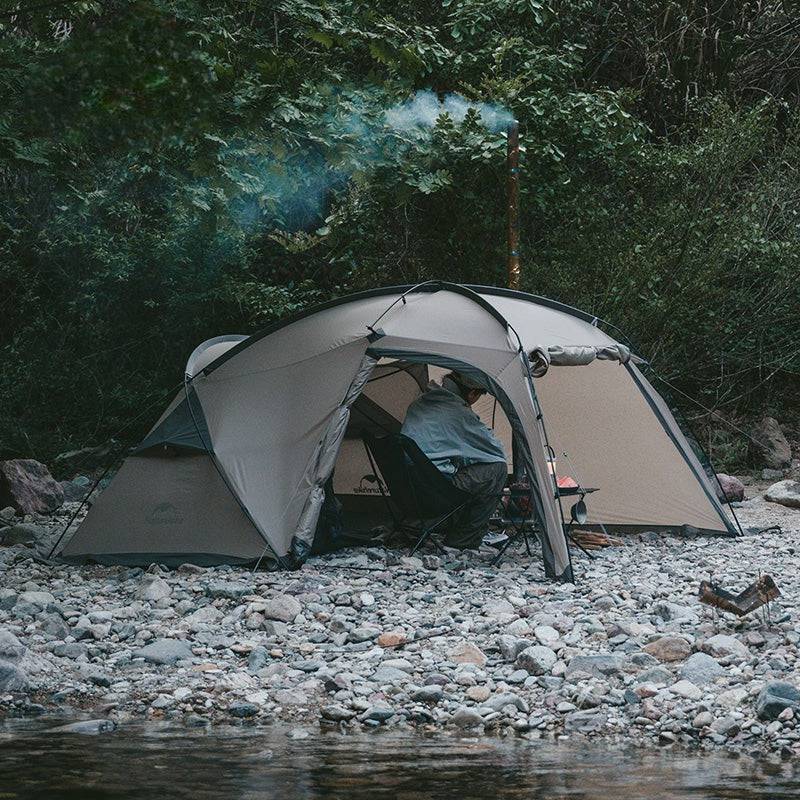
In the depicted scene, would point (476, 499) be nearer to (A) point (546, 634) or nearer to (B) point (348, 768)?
(A) point (546, 634)

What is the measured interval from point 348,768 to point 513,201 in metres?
8.10

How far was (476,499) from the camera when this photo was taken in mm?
7723

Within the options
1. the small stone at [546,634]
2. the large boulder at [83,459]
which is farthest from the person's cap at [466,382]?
the large boulder at [83,459]

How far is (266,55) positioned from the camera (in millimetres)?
6715

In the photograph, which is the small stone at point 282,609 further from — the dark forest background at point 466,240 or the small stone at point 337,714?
the dark forest background at point 466,240

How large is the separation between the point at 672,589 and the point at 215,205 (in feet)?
16.4

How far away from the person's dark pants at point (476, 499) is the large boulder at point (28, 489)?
13.9 feet

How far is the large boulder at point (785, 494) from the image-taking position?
34.9ft

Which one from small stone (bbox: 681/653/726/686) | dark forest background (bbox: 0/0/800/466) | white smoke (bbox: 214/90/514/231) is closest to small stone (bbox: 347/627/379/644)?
small stone (bbox: 681/653/726/686)

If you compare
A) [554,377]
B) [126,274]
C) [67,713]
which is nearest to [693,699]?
[67,713]

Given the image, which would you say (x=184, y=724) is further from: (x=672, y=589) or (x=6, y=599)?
(x=672, y=589)

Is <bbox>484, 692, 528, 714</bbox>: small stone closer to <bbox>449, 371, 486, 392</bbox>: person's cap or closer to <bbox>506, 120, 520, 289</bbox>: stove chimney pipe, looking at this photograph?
<bbox>449, 371, 486, 392</bbox>: person's cap

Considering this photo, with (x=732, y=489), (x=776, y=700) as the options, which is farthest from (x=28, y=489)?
(x=776, y=700)

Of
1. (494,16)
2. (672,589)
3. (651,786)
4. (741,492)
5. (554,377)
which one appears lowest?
(651,786)
